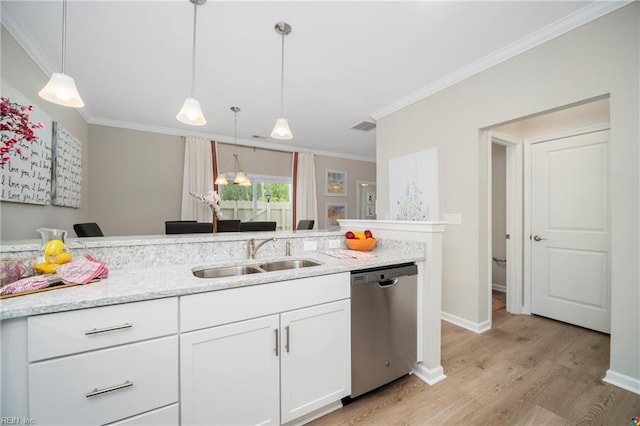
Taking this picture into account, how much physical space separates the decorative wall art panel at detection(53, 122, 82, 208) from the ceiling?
0.62 metres

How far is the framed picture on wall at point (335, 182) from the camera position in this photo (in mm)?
6150

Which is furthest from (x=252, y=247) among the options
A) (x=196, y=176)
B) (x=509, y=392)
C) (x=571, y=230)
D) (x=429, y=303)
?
(x=196, y=176)

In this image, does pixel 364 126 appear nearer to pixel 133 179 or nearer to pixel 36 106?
pixel 36 106

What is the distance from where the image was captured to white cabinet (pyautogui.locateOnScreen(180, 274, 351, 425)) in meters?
1.10

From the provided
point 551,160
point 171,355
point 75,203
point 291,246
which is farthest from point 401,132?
point 75,203

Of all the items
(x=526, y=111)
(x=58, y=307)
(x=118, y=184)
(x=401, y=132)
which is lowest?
(x=58, y=307)

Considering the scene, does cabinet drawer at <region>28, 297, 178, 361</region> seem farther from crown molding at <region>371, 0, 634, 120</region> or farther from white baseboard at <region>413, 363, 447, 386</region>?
crown molding at <region>371, 0, 634, 120</region>

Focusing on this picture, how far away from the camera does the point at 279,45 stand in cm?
219

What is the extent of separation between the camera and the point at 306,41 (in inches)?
84.3

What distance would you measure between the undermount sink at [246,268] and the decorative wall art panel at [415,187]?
1785 millimetres

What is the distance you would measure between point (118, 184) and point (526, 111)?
5486 mm

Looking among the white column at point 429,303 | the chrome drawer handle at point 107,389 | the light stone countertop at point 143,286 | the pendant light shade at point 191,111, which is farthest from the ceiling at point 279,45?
the chrome drawer handle at point 107,389

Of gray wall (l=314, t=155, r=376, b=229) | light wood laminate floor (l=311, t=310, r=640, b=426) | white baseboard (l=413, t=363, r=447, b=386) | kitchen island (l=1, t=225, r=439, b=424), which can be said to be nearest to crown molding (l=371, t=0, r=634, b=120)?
kitchen island (l=1, t=225, r=439, b=424)

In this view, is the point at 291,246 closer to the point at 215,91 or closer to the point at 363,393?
the point at 363,393
